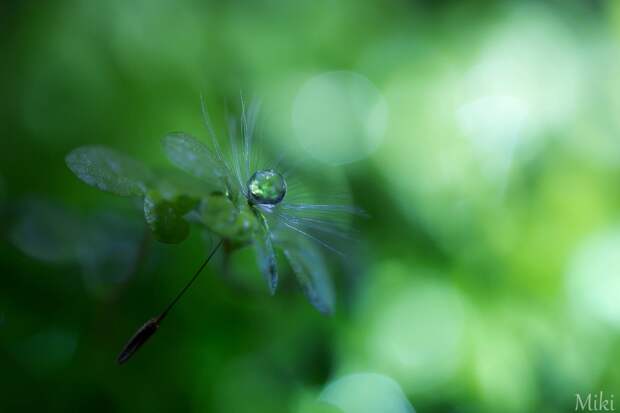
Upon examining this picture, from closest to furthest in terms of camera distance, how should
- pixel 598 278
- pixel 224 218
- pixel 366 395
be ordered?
pixel 224 218
pixel 366 395
pixel 598 278

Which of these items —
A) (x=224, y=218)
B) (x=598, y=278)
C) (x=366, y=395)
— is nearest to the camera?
(x=224, y=218)

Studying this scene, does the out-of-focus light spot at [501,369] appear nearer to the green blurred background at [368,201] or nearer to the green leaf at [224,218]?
the green blurred background at [368,201]

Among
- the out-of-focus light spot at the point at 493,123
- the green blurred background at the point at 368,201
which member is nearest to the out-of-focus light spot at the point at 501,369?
the green blurred background at the point at 368,201

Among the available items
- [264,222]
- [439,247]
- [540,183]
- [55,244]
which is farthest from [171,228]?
[540,183]

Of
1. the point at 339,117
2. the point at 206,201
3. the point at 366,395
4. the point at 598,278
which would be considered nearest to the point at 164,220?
the point at 206,201

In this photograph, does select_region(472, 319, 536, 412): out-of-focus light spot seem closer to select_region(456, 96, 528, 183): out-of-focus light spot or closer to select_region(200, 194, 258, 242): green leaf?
select_region(456, 96, 528, 183): out-of-focus light spot

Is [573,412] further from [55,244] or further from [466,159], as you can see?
[55,244]

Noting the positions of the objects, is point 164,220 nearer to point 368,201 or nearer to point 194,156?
point 194,156
